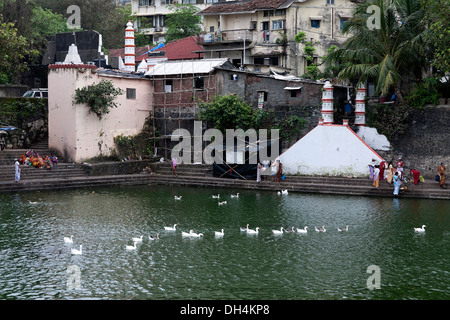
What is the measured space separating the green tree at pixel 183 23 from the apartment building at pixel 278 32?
11229mm

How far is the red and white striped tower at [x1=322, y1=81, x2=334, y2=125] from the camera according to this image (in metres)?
28.0

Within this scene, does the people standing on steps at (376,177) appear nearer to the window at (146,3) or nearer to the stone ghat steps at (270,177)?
the stone ghat steps at (270,177)

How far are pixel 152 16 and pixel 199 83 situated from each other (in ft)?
95.4

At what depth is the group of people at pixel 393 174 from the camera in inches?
958

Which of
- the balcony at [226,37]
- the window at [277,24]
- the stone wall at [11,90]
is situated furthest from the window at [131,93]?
the window at [277,24]

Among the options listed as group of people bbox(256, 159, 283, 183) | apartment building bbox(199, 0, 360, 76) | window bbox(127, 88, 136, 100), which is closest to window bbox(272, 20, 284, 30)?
apartment building bbox(199, 0, 360, 76)

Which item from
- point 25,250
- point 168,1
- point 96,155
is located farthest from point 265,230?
point 168,1

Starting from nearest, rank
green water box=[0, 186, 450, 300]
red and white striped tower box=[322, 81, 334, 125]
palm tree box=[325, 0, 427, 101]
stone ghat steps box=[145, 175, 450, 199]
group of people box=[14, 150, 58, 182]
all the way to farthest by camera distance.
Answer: green water box=[0, 186, 450, 300], stone ghat steps box=[145, 175, 450, 199], palm tree box=[325, 0, 427, 101], group of people box=[14, 150, 58, 182], red and white striped tower box=[322, 81, 334, 125]

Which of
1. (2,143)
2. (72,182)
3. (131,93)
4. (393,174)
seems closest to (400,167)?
(393,174)

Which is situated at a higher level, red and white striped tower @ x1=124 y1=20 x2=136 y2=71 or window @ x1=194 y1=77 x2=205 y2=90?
red and white striped tower @ x1=124 y1=20 x2=136 y2=71

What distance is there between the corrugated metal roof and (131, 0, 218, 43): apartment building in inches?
975

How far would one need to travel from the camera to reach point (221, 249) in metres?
16.0

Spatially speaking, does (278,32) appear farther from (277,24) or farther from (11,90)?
(11,90)

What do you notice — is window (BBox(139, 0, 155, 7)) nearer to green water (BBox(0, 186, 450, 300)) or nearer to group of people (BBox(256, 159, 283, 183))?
group of people (BBox(256, 159, 283, 183))
